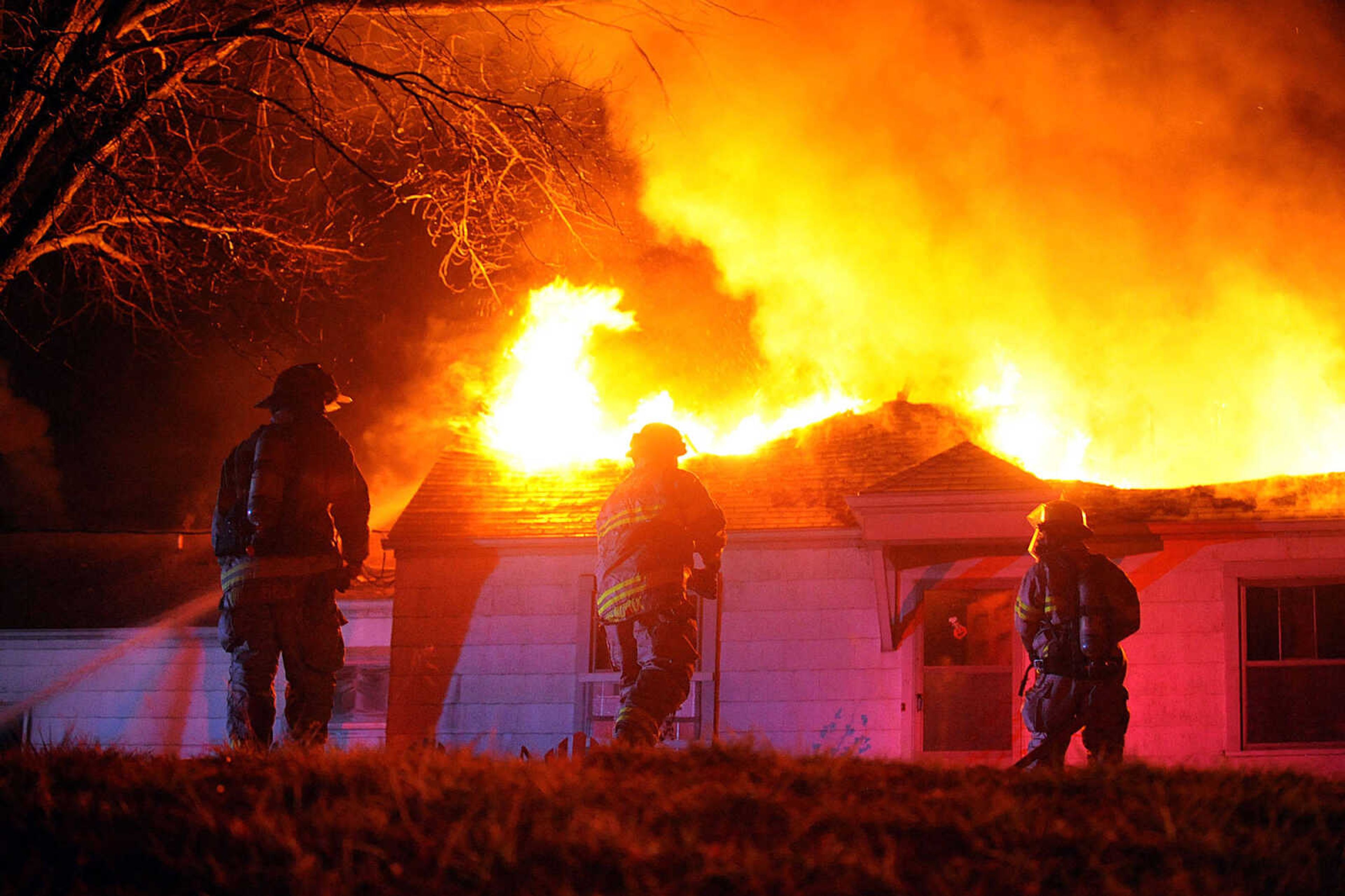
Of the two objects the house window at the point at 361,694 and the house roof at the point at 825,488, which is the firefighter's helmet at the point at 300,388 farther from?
the house window at the point at 361,694

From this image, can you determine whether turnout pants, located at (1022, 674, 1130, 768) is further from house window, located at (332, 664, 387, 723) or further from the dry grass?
house window, located at (332, 664, 387, 723)

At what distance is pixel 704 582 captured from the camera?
7562 millimetres

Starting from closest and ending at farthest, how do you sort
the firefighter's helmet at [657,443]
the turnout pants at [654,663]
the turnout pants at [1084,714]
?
the turnout pants at [654,663]
the firefighter's helmet at [657,443]
the turnout pants at [1084,714]

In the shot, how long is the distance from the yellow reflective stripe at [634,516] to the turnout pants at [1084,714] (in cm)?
291

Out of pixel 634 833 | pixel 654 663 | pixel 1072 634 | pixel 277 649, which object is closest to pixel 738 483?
pixel 1072 634

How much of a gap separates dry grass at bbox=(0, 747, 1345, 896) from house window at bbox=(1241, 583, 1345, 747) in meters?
7.76

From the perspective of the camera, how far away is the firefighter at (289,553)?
6.70 metres

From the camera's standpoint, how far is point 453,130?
8820 millimetres

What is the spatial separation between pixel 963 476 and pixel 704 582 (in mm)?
4433

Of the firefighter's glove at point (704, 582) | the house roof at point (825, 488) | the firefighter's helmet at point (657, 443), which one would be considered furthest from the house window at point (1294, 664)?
the firefighter's helmet at point (657, 443)

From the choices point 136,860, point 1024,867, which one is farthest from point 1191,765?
point 136,860

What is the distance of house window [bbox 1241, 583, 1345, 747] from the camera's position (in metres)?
11.1

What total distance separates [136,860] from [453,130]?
255 inches

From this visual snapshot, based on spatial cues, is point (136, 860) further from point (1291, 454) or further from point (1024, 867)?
point (1291, 454)
